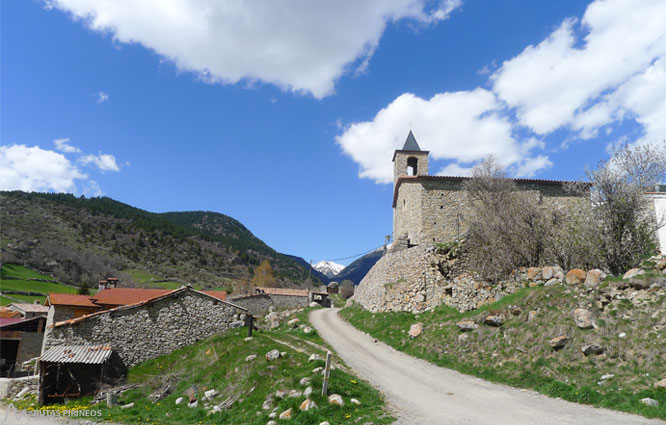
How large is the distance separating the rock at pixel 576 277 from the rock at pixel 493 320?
3.49 meters

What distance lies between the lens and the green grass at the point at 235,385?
1108 centimetres

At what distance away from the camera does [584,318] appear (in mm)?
13906

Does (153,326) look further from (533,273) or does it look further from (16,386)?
(533,273)

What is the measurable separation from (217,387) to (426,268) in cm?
1660

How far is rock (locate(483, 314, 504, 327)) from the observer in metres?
17.1

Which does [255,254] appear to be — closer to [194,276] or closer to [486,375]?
[194,276]

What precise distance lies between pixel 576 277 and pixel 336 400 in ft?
40.9

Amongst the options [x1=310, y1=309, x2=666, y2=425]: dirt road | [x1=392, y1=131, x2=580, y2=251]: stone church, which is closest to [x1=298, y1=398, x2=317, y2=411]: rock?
[x1=310, y1=309, x2=666, y2=425]: dirt road

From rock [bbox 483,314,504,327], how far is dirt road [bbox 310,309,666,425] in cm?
323

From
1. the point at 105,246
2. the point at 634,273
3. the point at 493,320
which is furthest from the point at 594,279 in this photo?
the point at 105,246

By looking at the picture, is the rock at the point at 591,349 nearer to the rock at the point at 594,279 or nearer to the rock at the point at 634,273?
the rock at the point at 594,279

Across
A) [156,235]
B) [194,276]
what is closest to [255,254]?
[156,235]

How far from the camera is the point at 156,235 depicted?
4870 inches

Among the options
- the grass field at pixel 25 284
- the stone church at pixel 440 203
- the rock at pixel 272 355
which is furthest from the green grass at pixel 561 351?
the grass field at pixel 25 284
